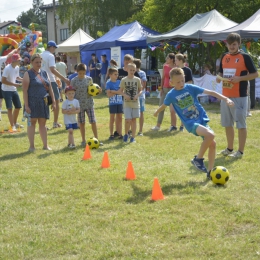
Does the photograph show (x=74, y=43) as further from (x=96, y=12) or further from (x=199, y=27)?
(x=96, y=12)

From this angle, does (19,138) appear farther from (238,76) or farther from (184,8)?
(184,8)

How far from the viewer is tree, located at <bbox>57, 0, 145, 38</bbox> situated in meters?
46.7

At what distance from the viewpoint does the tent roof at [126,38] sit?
21.8 meters

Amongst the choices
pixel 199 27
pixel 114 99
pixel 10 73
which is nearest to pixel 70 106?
pixel 114 99

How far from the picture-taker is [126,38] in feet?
72.5

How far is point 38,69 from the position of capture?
29.0 feet

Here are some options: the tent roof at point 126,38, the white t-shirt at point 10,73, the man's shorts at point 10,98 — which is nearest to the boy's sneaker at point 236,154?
the man's shorts at point 10,98

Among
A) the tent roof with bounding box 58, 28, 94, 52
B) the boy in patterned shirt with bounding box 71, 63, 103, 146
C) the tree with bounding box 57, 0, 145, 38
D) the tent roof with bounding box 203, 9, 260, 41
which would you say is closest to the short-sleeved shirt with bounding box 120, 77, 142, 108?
the boy in patterned shirt with bounding box 71, 63, 103, 146

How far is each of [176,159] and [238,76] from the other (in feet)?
5.85

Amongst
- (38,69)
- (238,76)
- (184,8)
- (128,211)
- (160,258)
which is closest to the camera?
(160,258)

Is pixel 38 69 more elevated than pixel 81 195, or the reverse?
pixel 38 69

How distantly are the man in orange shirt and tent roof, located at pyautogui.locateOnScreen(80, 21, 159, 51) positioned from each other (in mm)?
14038

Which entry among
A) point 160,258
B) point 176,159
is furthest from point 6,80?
point 160,258

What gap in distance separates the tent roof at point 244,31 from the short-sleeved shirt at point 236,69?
25.9 feet
